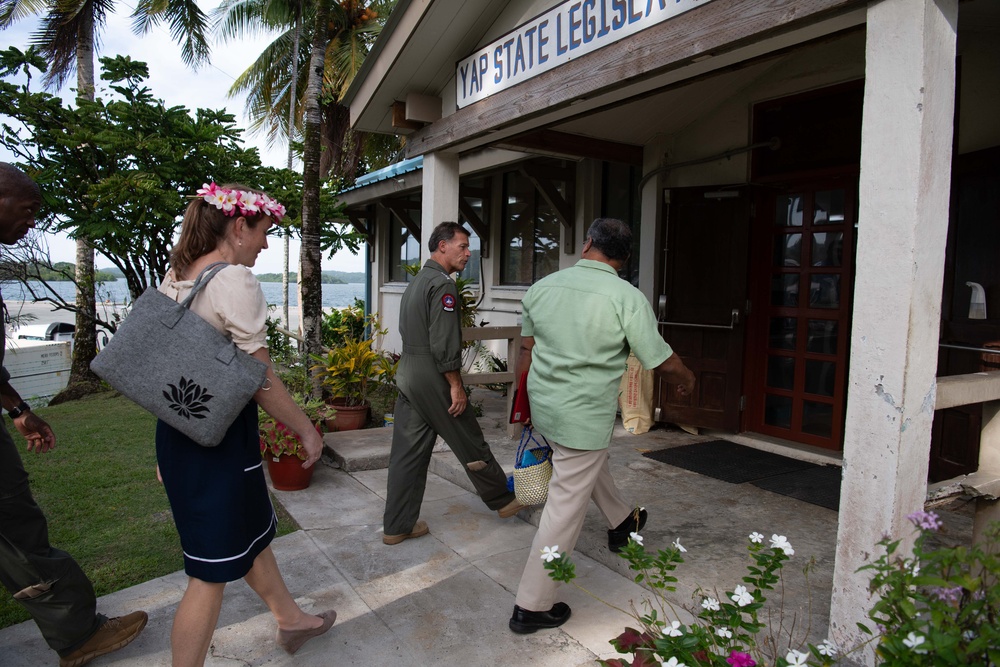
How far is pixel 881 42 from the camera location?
233 cm

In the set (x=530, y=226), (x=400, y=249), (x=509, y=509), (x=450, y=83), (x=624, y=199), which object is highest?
(x=450, y=83)

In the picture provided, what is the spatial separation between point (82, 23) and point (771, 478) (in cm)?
1542

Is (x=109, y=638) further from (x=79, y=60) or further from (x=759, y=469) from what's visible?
(x=79, y=60)

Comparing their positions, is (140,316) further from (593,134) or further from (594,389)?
(593,134)

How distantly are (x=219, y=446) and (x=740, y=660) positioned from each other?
5.45 feet

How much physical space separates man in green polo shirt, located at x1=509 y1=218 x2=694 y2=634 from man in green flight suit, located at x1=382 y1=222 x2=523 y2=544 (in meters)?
0.89

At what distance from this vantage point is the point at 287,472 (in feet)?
15.9

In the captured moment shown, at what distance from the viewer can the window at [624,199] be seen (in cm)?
673

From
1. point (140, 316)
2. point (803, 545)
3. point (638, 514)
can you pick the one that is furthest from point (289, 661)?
point (803, 545)

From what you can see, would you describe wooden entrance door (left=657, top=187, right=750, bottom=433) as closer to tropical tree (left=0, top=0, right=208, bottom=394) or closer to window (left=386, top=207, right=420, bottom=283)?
window (left=386, top=207, right=420, bottom=283)

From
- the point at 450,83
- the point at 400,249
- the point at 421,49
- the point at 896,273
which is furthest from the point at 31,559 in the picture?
the point at 400,249

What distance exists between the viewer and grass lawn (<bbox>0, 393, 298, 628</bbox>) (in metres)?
3.54

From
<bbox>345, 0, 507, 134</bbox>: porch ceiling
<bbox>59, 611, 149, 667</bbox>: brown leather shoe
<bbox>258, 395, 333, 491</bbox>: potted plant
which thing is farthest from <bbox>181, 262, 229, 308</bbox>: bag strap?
<bbox>345, 0, 507, 134</bbox>: porch ceiling

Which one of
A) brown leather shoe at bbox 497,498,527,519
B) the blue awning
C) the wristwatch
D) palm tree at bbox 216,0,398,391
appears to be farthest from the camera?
palm tree at bbox 216,0,398,391
